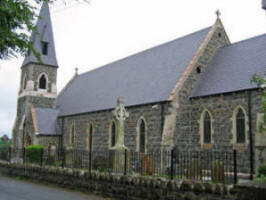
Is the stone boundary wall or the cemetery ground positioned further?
the cemetery ground

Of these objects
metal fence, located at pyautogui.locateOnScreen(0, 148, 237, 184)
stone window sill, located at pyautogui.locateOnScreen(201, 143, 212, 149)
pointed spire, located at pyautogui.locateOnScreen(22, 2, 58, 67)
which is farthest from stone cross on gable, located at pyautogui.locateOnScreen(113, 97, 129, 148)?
pointed spire, located at pyautogui.locateOnScreen(22, 2, 58, 67)

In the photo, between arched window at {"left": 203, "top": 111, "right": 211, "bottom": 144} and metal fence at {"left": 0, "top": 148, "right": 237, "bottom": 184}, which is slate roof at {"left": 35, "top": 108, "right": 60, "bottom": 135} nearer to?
metal fence at {"left": 0, "top": 148, "right": 237, "bottom": 184}

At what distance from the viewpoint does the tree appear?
803cm

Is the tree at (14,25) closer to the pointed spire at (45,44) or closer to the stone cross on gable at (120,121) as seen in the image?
the stone cross on gable at (120,121)

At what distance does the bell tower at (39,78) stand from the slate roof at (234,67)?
1882 cm

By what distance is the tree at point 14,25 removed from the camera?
8.03 metres

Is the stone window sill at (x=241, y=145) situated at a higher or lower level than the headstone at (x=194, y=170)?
higher

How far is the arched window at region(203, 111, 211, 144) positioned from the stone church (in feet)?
0.19

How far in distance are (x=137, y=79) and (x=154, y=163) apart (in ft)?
45.0

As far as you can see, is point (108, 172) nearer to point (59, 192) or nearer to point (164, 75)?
point (59, 192)

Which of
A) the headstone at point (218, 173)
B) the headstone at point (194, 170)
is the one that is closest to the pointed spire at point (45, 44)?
the headstone at point (194, 170)

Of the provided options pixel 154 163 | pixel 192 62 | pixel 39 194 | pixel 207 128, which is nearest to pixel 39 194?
pixel 39 194

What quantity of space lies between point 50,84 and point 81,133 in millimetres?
9429

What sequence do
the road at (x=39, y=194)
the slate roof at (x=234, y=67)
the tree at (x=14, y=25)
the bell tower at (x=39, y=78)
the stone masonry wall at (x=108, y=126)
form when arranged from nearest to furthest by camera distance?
1. the tree at (x=14, y=25)
2. the road at (x=39, y=194)
3. the slate roof at (x=234, y=67)
4. the stone masonry wall at (x=108, y=126)
5. the bell tower at (x=39, y=78)
